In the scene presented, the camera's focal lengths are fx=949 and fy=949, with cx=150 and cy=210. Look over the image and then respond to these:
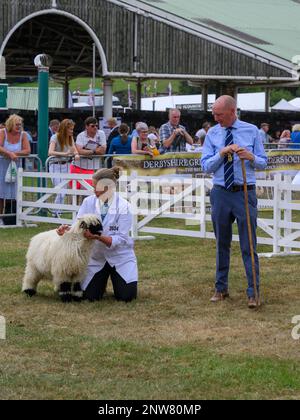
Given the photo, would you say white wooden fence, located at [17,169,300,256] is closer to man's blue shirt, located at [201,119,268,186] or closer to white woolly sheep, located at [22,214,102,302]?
man's blue shirt, located at [201,119,268,186]

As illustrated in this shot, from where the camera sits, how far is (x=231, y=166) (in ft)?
29.9

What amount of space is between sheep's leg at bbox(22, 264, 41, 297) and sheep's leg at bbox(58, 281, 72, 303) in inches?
15.4

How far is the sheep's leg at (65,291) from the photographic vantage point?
9.44 m

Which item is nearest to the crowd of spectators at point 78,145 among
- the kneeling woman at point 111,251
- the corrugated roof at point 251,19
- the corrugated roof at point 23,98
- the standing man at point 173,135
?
the standing man at point 173,135

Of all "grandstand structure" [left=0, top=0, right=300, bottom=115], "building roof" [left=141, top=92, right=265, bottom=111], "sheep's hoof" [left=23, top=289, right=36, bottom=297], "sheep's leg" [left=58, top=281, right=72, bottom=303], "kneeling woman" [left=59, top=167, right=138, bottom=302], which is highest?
"grandstand structure" [left=0, top=0, right=300, bottom=115]

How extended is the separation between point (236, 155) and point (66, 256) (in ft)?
6.31

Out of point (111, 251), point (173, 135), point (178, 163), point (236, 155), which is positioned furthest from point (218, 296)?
point (173, 135)

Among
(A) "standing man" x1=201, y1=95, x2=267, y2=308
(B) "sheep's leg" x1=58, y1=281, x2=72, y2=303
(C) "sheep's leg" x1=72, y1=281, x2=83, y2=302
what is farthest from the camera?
(C) "sheep's leg" x1=72, y1=281, x2=83, y2=302

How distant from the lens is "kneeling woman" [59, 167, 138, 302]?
376 inches

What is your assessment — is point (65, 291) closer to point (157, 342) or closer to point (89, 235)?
point (89, 235)

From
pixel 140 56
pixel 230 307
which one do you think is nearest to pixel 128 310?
pixel 230 307

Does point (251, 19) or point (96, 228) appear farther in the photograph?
point (251, 19)

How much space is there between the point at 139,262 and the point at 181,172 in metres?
5.28

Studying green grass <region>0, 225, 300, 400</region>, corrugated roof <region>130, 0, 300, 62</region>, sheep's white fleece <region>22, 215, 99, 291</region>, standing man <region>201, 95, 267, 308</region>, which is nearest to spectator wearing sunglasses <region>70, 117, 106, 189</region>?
green grass <region>0, 225, 300, 400</region>
